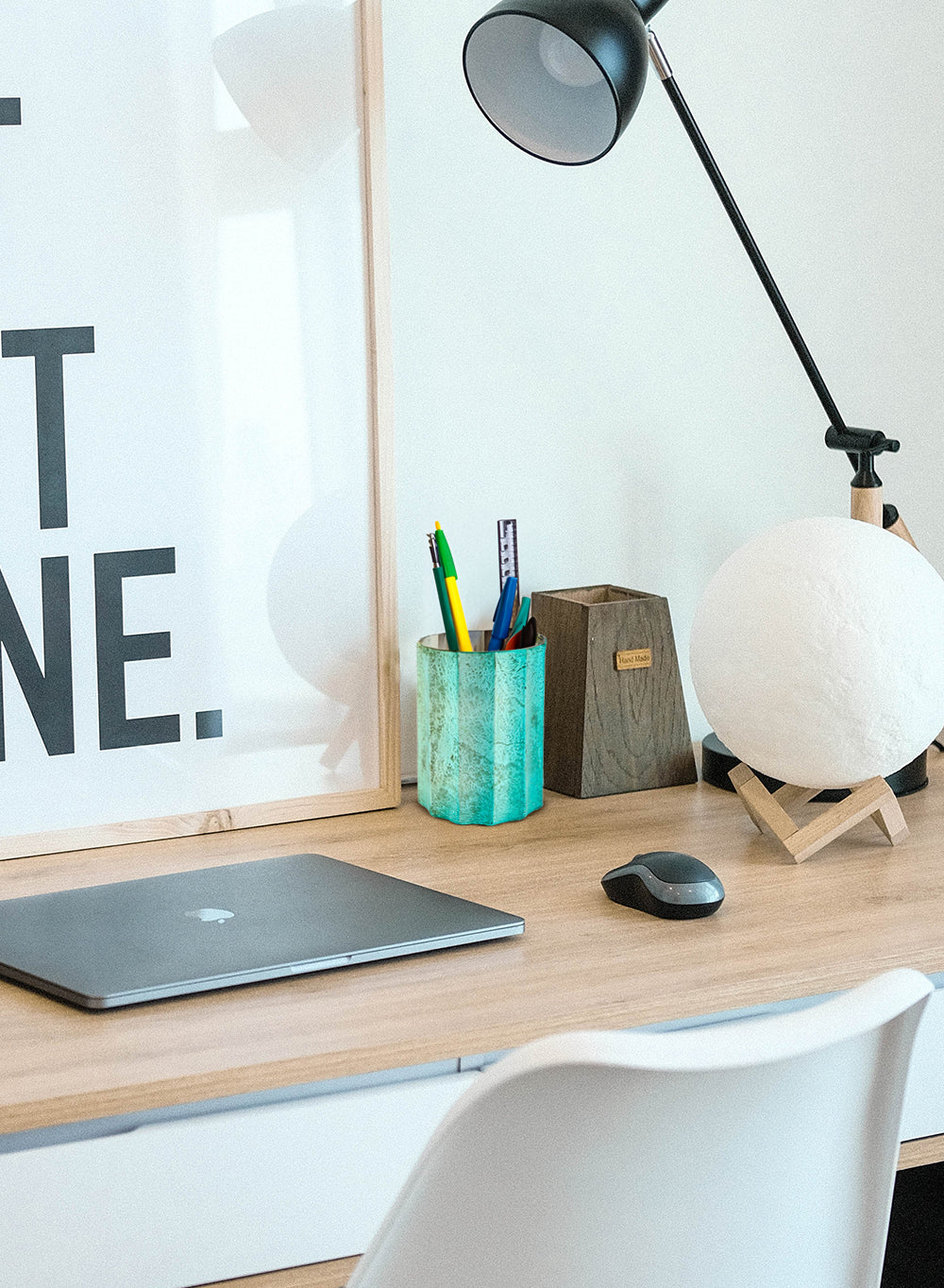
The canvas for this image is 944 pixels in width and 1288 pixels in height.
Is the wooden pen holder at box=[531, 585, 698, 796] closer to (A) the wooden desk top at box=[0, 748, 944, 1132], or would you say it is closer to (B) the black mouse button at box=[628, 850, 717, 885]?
(A) the wooden desk top at box=[0, 748, 944, 1132]

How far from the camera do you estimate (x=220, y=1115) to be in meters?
0.81

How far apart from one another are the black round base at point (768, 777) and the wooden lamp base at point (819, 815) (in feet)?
0.31

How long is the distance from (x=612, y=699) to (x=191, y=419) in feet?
1.45

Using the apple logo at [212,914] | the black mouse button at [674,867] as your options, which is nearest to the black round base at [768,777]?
the black mouse button at [674,867]

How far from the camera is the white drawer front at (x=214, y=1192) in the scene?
775 millimetres

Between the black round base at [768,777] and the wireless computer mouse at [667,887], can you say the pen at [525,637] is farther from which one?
the wireless computer mouse at [667,887]

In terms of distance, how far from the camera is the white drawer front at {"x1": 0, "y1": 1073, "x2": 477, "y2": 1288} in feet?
2.54

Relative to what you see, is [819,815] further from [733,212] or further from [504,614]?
[733,212]

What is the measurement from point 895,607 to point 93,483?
63 centimetres

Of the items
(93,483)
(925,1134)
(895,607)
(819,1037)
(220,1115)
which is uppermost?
(93,483)

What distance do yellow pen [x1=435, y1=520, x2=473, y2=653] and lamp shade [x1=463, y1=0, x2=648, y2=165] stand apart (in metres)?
0.33

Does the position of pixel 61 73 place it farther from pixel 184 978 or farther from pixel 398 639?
pixel 184 978

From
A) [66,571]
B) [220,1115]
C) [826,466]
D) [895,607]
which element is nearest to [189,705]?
[66,571]

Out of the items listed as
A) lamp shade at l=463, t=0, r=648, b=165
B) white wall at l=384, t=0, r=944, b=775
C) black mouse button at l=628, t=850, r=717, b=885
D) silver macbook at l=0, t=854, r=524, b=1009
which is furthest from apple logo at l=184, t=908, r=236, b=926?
lamp shade at l=463, t=0, r=648, b=165
